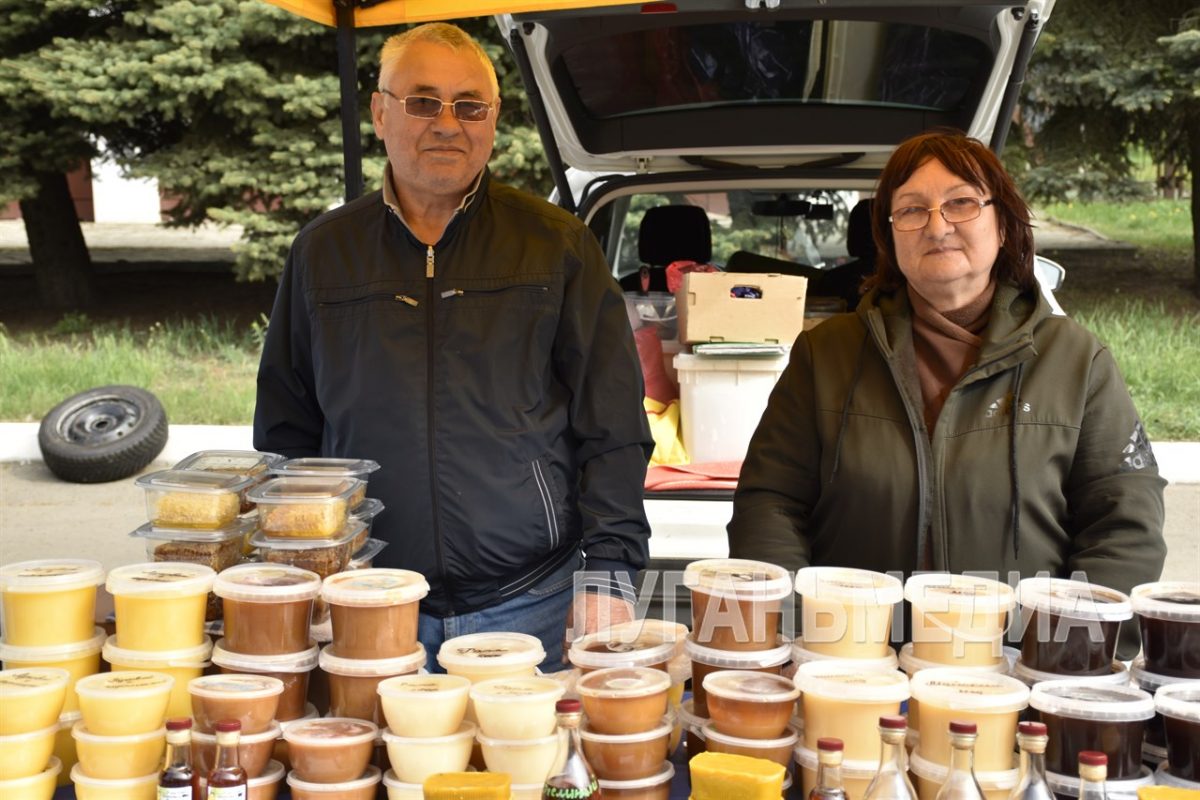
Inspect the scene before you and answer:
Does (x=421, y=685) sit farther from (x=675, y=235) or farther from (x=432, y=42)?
(x=675, y=235)

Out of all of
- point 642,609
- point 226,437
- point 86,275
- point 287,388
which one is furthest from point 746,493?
point 86,275

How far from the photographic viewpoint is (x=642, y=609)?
9.94 feet

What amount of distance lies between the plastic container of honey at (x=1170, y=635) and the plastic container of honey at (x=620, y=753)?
80cm

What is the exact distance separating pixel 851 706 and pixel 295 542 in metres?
1.05

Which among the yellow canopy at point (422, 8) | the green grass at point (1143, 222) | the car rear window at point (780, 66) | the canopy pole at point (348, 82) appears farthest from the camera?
the green grass at point (1143, 222)

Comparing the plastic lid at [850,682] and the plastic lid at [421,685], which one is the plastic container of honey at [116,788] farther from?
the plastic lid at [850,682]

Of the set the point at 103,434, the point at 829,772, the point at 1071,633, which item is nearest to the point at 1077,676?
the point at 1071,633

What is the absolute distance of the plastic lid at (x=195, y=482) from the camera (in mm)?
2371

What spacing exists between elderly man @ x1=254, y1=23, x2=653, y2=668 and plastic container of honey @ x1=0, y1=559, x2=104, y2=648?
73 centimetres

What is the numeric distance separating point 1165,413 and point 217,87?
24.1ft

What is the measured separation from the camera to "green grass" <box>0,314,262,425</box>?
9.21 m

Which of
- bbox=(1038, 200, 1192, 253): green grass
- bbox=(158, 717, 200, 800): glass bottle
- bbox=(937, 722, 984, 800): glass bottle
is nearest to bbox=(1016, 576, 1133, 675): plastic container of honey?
bbox=(937, 722, 984, 800): glass bottle

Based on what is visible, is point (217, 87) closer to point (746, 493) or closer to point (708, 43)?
point (708, 43)

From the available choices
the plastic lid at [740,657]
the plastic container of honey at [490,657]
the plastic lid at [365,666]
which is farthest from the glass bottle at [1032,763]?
the plastic lid at [365,666]
